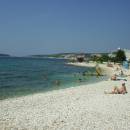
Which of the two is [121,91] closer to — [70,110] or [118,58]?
[70,110]

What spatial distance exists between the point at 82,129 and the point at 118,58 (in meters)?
100

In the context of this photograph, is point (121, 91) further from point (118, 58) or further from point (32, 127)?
point (118, 58)

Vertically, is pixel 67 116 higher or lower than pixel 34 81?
lower

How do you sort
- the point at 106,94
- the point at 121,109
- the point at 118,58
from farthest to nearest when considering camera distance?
the point at 118,58
the point at 106,94
the point at 121,109

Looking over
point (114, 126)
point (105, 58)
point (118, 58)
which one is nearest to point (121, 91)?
point (114, 126)

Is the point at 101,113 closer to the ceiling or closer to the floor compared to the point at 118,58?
closer to the floor

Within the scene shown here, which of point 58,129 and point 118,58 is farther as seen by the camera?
point 118,58

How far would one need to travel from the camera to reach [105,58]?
132 metres

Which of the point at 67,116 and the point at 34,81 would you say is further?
the point at 34,81

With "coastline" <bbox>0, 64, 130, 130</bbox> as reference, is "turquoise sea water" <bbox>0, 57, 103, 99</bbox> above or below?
above

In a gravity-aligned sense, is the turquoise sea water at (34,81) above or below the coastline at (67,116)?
above

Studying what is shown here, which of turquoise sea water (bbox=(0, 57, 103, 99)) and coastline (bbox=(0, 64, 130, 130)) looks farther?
turquoise sea water (bbox=(0, 57, 103, 99))

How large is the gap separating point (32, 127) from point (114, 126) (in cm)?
301

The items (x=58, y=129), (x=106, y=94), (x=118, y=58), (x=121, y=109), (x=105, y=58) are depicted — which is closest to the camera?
(x=58, y=129)
